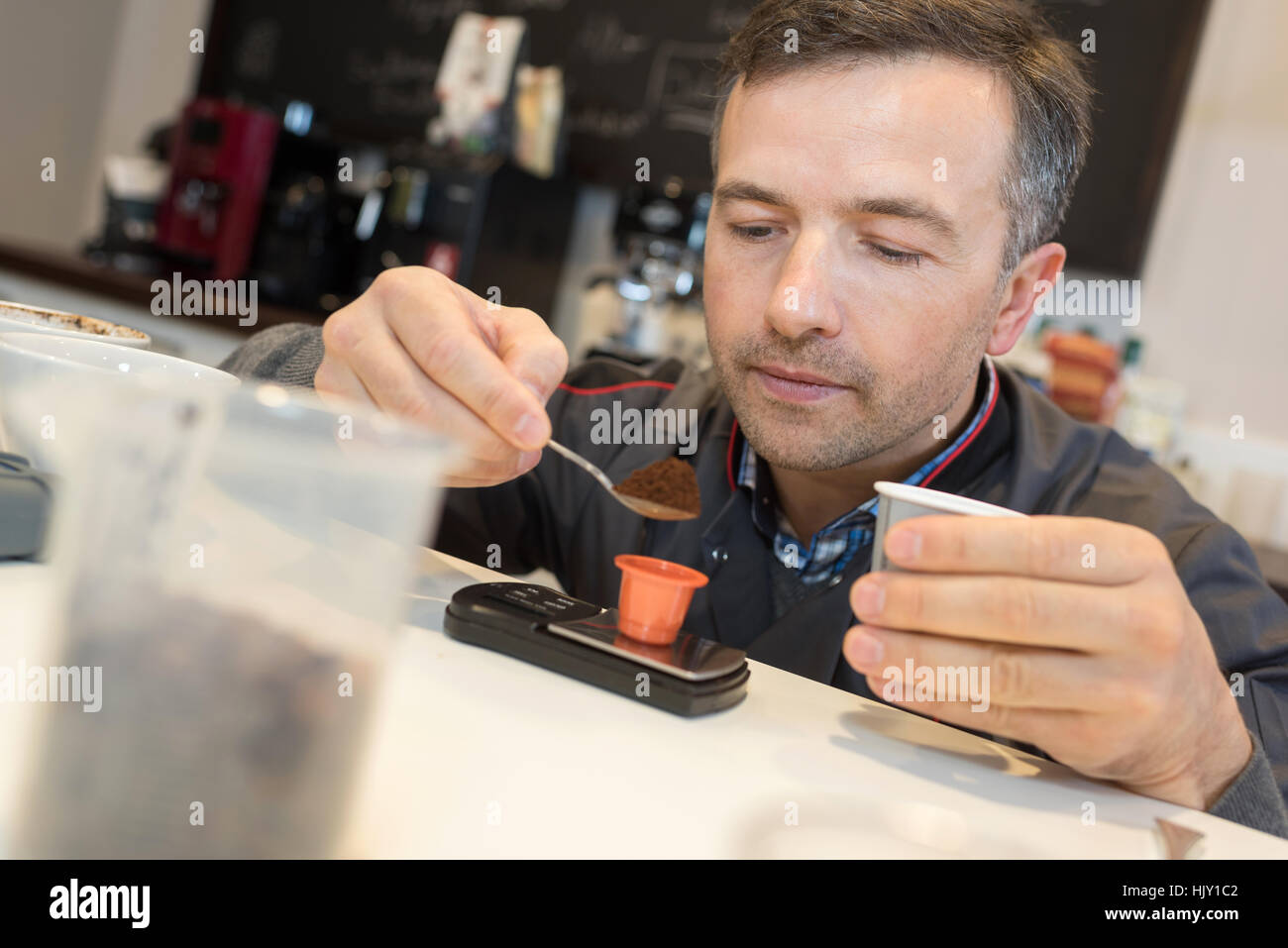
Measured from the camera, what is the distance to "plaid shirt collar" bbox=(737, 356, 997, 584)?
1.30 m

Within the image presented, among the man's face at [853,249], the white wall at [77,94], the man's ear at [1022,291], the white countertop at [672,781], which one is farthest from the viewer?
the white wall at [77,94]

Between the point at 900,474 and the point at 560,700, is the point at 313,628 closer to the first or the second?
the point at 560,700

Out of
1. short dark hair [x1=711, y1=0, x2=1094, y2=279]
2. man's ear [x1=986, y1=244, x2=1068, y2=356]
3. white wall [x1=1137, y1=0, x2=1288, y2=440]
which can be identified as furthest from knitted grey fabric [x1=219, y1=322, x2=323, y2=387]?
white wall [x1=1137, y1=0, x2=1288, y2=440]

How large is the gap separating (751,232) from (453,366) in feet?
1.81

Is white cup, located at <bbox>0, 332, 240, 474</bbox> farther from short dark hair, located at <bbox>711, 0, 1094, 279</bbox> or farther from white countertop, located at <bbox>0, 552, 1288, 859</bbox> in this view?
short dark hair, located at <bbox>711, 0, 1094, 279</bbox>

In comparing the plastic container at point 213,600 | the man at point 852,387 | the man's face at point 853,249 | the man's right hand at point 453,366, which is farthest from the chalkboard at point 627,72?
the plastic container at point 213,600

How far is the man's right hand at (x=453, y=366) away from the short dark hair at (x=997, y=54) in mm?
560

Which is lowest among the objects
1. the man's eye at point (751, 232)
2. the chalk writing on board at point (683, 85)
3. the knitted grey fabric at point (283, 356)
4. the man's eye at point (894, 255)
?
the knitted grey fabric at point (283, 356)

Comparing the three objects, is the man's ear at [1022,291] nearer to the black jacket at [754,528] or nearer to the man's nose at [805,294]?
the black jacket at [754,528]

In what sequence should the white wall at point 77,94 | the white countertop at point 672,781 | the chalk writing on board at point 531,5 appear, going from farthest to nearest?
1. the white wall at point 77,94
2. the chalk writing on board at point 531,5
3. the white countertop at point 672,781

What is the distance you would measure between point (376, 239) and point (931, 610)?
2.96 metres

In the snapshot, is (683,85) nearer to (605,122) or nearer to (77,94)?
(605,122)

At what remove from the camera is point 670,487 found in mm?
1217

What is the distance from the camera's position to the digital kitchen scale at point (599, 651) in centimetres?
76
